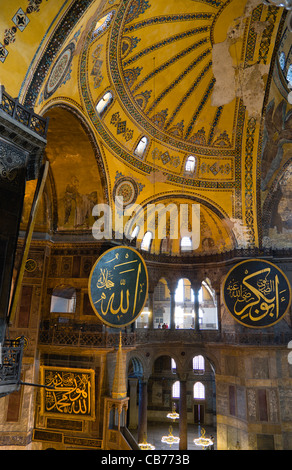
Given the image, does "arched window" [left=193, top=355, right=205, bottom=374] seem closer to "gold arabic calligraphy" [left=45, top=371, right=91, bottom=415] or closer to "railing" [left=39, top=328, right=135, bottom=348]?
"railing" [left=39, top=328, right=135, bottom=348]

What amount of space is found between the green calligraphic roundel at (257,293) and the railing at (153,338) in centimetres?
155

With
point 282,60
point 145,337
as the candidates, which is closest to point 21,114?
point 145,337

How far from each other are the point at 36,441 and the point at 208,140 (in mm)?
10263

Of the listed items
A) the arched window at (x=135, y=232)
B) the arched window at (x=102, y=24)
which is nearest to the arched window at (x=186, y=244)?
the arched window at (x=135, y=232)

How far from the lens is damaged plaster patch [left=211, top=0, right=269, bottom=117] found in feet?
31.4

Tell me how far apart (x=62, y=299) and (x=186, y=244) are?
17.2ft

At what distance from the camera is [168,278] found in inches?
534

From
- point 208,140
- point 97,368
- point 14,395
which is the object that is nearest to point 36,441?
point 14,395

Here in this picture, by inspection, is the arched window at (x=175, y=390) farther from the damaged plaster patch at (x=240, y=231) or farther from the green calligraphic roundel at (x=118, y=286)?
the green calligraphic roundel at (x=118, y=286)

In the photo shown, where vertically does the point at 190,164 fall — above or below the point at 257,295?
above

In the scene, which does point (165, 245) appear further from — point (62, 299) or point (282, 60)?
point (282, 60)

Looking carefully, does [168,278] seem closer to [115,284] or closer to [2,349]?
[115,284]

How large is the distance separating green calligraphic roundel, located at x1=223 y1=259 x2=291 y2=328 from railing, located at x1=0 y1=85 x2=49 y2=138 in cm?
694

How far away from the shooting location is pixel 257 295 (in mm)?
10539
